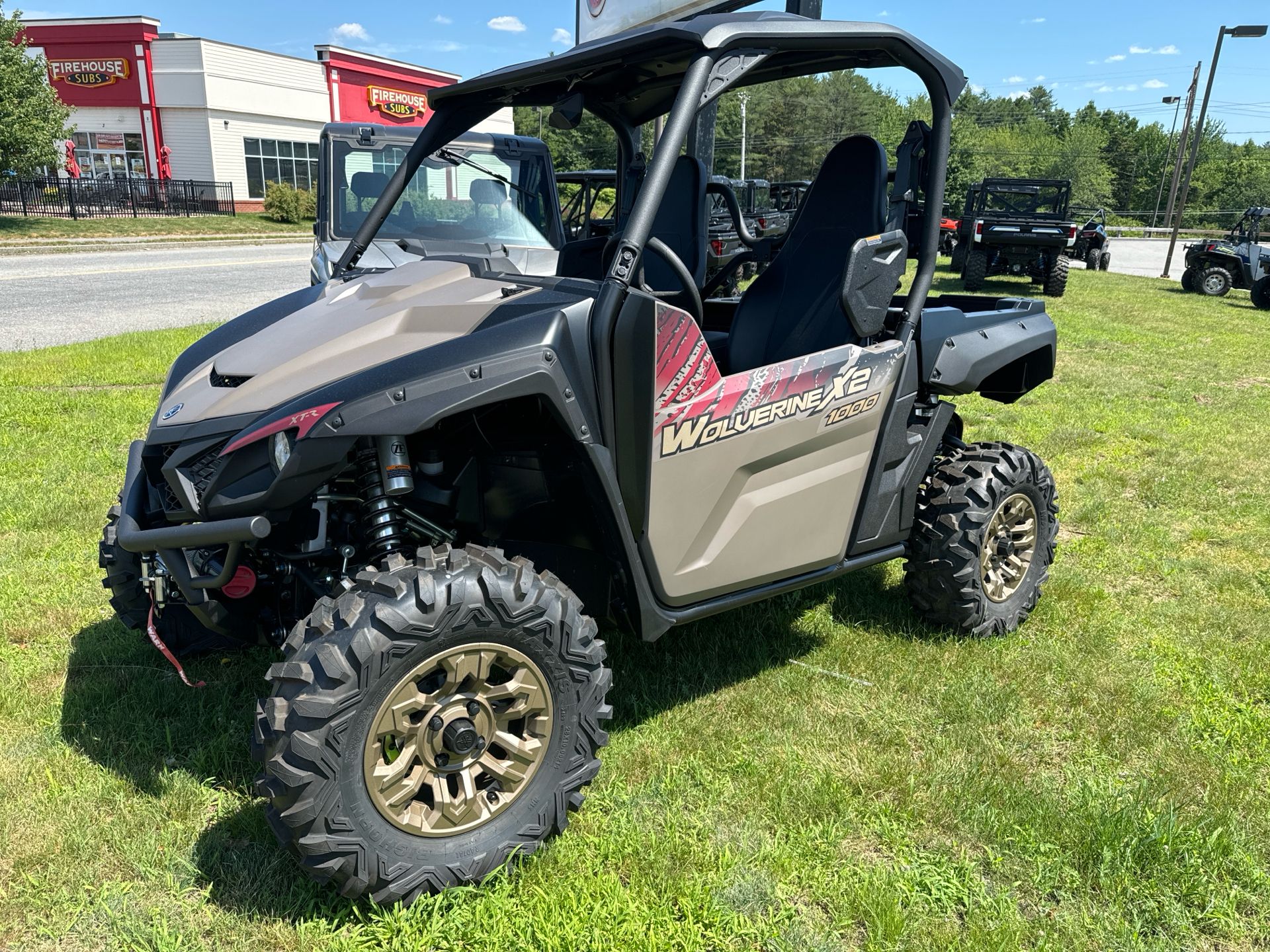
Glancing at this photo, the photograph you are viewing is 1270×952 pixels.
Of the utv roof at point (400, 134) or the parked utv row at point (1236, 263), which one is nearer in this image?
the utv roof at point (400, 134)

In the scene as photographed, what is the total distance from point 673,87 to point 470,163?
8.56 feet

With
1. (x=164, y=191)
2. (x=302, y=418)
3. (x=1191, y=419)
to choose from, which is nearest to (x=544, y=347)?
(x=302, y=418)

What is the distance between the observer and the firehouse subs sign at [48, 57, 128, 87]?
119 feet

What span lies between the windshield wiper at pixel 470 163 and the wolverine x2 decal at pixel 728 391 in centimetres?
163

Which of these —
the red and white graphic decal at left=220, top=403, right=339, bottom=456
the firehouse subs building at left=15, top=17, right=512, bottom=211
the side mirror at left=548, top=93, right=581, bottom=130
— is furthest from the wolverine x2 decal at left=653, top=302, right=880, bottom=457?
the firehouse subs building at left=15, top=17, right=512, bottom=211

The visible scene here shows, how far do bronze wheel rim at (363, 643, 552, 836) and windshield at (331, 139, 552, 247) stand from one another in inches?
218

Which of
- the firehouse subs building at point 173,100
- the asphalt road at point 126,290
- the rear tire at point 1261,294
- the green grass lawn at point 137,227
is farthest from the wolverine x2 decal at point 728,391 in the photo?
the firehouse subs building at point 173,100

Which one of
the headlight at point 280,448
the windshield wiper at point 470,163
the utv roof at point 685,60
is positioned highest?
the utv roof at point 685,60

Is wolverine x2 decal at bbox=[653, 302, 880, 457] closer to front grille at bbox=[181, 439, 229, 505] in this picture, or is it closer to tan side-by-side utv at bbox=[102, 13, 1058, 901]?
tan side-by-side utv at bbox=[102, 13, 1058, 901]

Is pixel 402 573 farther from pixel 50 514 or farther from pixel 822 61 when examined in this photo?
pixel 50 514

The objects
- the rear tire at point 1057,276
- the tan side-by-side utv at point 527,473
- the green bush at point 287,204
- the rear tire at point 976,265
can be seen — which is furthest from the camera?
the green bush at point 287,204

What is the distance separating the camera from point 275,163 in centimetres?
3916

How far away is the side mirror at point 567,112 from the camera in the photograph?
3076 mm

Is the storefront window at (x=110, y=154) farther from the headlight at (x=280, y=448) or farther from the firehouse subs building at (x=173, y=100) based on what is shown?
the headlight at (x=280, y=448)
